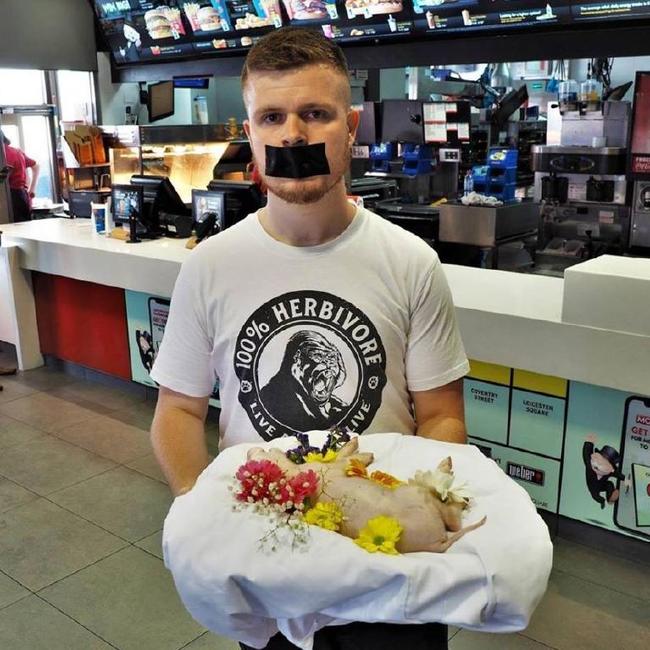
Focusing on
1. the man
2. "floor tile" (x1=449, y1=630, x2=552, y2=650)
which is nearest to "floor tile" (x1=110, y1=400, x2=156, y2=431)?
"floor tile" (x1=449, y1=630, x2=552, y2=650)

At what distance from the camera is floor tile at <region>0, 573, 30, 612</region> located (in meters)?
2.81

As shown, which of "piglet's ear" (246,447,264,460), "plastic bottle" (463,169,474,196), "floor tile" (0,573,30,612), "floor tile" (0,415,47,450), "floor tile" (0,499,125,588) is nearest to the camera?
"piglet's ear" (246,447,264,460)

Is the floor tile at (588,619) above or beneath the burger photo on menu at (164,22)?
beneath

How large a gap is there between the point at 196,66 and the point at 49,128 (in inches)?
109

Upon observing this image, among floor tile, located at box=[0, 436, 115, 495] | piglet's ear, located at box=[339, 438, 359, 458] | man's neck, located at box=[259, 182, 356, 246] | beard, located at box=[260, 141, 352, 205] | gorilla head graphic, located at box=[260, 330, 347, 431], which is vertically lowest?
→ floor tile, located at box=[0, 436, 115, 495]

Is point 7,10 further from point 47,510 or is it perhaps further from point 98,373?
point 47,510

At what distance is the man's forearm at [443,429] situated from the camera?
1.44 m

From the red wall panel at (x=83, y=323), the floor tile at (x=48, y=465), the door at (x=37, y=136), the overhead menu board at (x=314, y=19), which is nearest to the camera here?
the floor tile at (x=48, y=465)

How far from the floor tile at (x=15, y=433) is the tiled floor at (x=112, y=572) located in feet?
0.04

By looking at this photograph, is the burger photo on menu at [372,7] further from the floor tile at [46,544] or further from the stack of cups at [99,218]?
the floor tile at [46,544]

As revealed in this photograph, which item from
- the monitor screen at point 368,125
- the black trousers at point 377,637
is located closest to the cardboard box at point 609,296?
the black trousers at point 377,637

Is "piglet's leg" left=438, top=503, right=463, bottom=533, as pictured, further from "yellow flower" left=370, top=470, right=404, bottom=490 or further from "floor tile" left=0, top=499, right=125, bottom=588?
"floor tile" left=0, top=499, right=125, bottom=588

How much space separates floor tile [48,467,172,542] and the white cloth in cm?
230

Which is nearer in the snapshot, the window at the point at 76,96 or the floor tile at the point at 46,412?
the floor tile at the point at 46,412
